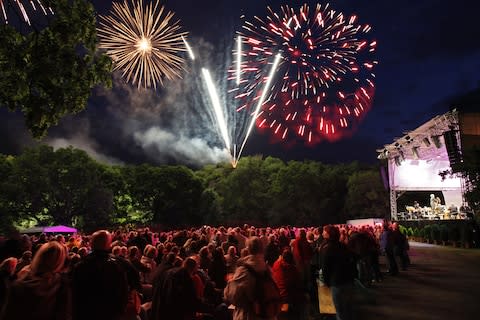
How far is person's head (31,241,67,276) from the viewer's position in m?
3.47

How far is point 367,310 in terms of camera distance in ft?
29.2

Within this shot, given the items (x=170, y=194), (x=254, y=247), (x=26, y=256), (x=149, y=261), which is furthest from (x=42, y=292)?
(x=170, y=194)

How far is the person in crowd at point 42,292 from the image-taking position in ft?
11.1

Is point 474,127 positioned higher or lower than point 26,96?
higher

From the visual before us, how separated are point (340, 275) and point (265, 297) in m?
2.18

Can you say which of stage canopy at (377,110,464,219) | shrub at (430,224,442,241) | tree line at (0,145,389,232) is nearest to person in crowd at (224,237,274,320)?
stage canopy at (377,110,464,219)

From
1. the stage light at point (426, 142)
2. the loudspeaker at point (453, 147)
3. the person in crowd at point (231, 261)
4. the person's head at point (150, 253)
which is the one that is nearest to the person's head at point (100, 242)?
the person's head at point (150, 253)

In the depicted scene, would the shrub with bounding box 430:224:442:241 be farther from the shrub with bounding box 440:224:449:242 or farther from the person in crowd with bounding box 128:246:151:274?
the person in crowd with bounding box 128:246:151:274

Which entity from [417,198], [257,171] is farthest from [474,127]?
[257,171]

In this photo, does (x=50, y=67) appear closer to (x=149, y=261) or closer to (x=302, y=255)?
(x=149, y=261)

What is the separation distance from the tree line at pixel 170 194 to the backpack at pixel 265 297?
1746 inches

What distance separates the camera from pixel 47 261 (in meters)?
3.49

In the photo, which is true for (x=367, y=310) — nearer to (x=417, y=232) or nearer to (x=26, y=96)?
(x=26, y=96)

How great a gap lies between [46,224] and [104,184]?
9.28m
